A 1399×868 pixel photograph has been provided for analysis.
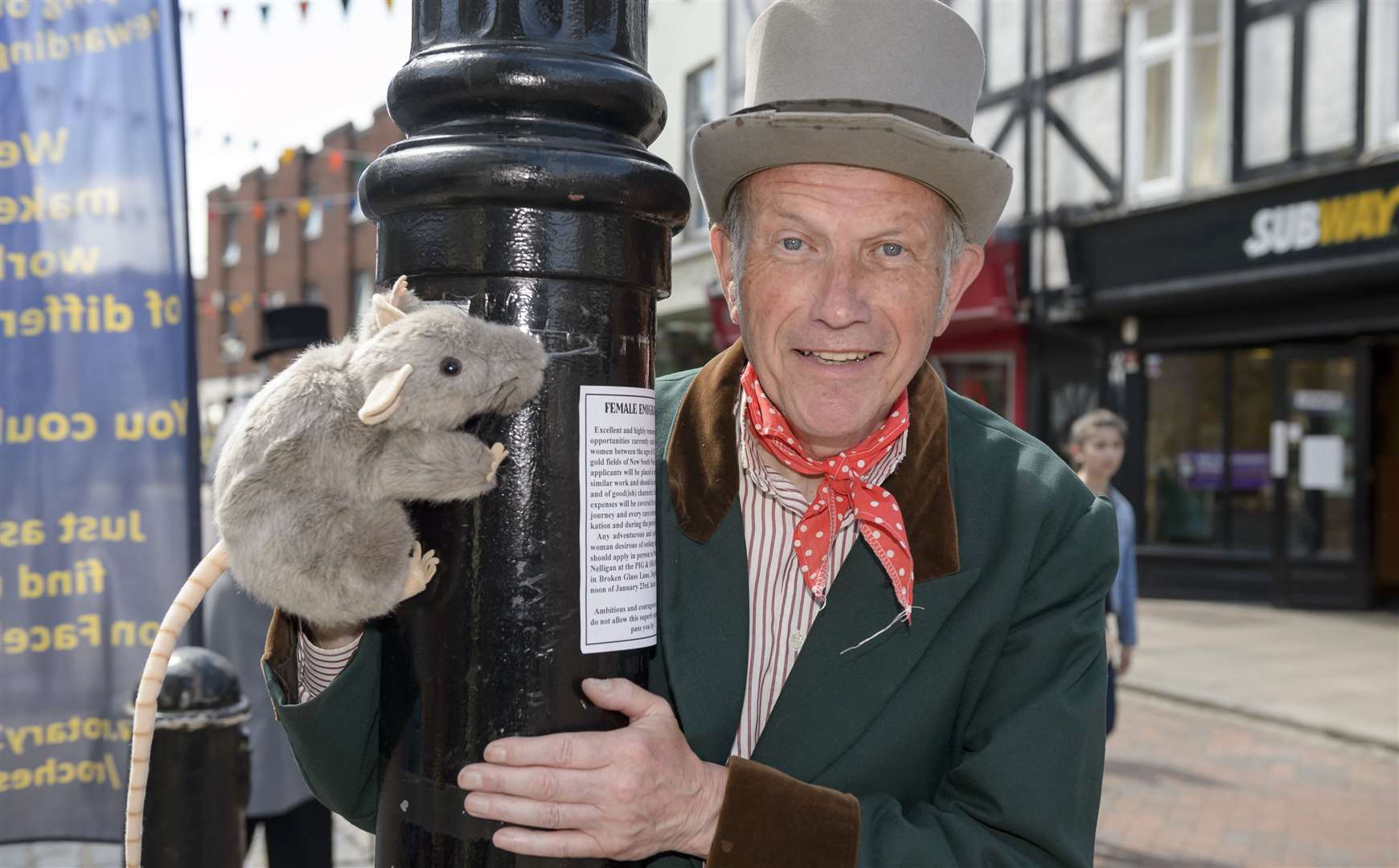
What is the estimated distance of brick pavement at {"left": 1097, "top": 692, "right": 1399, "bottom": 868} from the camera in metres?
5.50

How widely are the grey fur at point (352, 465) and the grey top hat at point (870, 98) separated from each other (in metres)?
0.77

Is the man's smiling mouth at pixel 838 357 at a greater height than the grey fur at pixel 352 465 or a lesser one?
greater

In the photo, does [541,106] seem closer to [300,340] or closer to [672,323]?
[300,340]

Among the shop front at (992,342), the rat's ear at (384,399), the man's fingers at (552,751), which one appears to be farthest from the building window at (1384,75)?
the rat's ear at (384,399)

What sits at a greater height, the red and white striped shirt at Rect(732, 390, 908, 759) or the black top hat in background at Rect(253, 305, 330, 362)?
the black top hat in background at Rect(253, 305, 330, 362)

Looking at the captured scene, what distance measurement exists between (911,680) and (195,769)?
2074mm

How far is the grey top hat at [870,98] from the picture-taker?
5.80 ft

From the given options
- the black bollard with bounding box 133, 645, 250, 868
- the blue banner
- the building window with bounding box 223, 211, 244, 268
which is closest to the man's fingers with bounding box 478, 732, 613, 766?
the black bollard with bounding box 133, 645, 250, 868

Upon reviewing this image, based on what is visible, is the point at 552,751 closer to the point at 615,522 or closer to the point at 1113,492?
the point at 615,522

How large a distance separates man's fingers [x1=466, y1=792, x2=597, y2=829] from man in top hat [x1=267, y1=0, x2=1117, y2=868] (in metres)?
0.03

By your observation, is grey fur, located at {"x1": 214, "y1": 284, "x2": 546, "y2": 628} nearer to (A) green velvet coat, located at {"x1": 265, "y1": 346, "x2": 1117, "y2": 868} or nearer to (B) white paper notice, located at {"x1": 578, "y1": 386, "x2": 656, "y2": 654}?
(B) white paper notice, located at {"x1": 578, "y1": 386, "x2": 656, "y2": 654}

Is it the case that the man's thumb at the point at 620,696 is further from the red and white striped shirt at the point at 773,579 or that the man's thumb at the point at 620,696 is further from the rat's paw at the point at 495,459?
the red and white striped shirt at the point at 773,579

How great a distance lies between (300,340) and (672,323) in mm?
14753

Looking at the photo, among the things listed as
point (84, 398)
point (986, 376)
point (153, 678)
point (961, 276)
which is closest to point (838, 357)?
point (961, 276)
